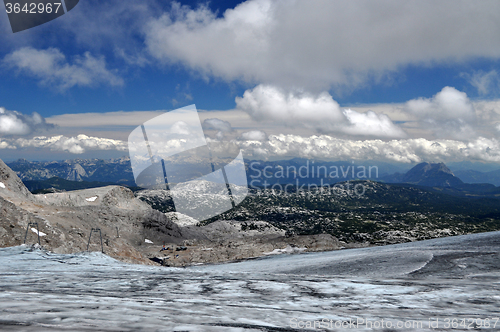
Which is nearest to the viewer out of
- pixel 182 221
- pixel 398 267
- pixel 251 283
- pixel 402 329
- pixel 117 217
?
pixel 402 329

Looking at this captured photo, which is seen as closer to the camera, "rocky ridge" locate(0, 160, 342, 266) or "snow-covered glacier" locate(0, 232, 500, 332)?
"snow-covered glacier" locate(0, 232, 500, 332)

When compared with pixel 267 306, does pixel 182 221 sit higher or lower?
lower

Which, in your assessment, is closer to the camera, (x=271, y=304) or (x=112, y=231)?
(x=271, y=304)

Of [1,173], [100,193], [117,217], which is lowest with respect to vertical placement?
[117,217]

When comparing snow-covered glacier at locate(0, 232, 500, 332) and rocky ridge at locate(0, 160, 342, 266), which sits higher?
snow-covered glacier at locate(0, 232, 500, 332)

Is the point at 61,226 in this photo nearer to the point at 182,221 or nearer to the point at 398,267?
the point at 398,267

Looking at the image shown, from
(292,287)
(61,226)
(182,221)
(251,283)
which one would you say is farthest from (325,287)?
(182,221)

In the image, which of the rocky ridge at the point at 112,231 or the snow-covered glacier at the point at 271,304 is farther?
the rocky ridge at the point at 112,231

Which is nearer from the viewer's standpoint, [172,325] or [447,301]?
[172,325]

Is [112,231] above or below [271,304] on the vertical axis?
below

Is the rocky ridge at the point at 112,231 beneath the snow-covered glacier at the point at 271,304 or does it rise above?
beneath

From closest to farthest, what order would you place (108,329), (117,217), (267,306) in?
1. (108,329)
2. (267,306)
3. (117,217)
